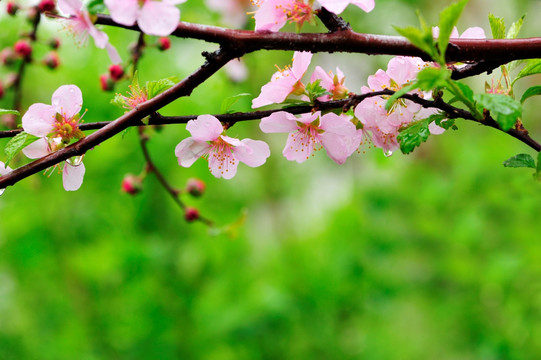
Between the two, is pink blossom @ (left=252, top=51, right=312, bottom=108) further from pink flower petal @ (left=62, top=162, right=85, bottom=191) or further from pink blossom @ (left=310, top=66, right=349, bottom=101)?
pink flower petal @ (left=62, top=162, right=85, bottom=191)

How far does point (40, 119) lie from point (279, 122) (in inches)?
10.7

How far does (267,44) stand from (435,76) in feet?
0.52

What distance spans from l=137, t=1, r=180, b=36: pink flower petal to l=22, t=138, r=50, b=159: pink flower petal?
22cm

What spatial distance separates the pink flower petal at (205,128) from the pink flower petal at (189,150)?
0.02 metres

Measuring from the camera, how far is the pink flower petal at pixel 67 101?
0.57m

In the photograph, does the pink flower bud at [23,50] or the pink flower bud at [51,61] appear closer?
the pink flower bud at [23,50]

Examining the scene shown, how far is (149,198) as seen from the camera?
2322mm

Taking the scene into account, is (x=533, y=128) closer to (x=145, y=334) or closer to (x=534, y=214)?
(x=534, y=214)

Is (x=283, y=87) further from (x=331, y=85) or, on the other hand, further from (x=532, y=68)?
(x=532, y=68)

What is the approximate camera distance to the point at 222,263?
7.25ft

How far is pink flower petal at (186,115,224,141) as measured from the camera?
0.55 metres

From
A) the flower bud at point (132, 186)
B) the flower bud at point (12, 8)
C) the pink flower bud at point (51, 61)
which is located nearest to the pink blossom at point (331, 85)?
the flower bud at point (132, 186)

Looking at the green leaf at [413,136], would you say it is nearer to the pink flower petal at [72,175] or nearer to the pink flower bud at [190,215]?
the pink flower petal at [72,175]

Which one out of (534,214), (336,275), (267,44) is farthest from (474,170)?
(267,44)
